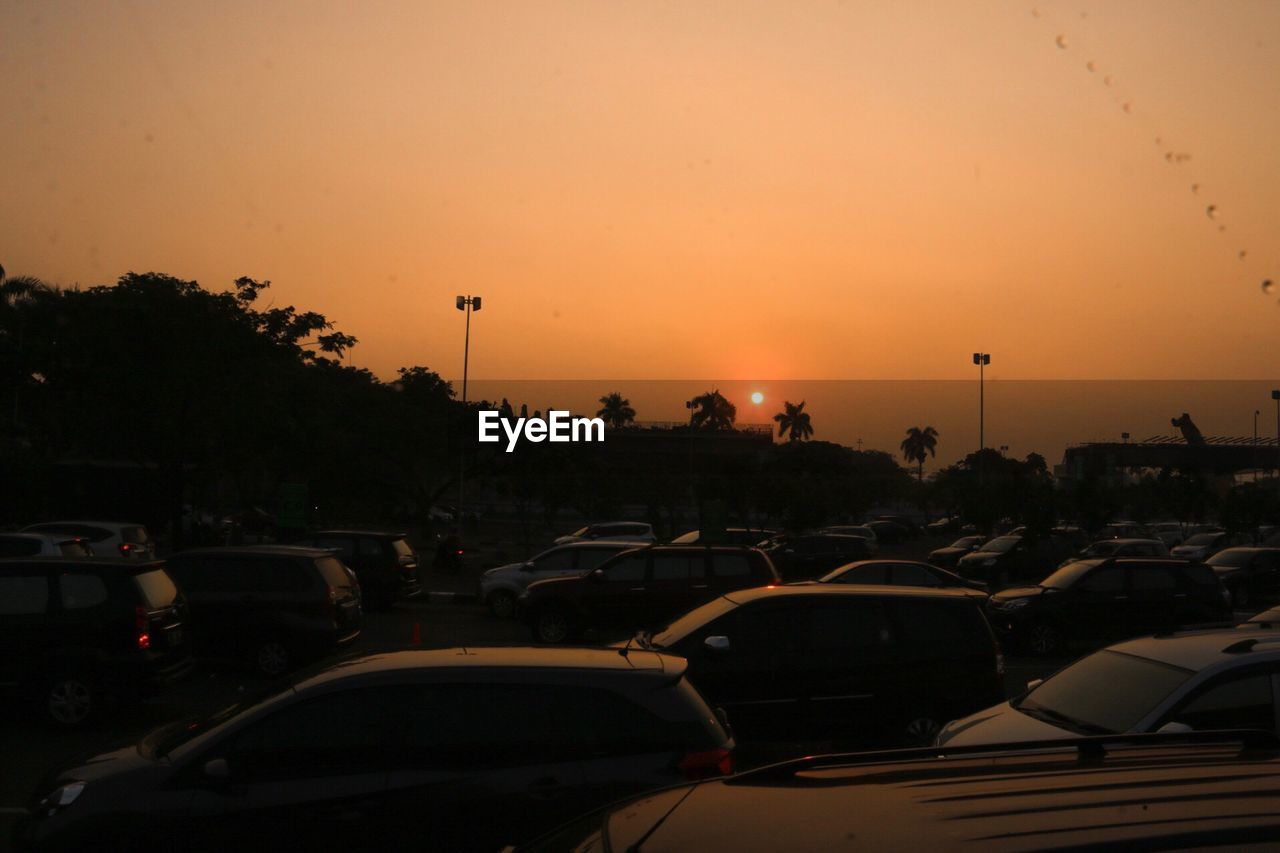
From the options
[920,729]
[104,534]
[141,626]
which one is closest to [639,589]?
[141,626]

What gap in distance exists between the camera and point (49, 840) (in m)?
5.46

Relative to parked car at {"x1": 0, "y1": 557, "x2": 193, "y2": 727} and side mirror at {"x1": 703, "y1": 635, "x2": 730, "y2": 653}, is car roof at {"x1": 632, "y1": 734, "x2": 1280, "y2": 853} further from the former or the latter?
parked car at {"x1": 0, "y1": 557, "x2": 193, "y2": 727}

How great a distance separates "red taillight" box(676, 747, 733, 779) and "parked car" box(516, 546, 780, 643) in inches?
497

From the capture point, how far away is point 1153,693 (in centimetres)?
766

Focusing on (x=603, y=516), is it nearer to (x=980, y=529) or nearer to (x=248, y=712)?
(x=980, y=529)

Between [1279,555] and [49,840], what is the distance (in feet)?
101

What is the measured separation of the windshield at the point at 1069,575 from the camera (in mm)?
19192

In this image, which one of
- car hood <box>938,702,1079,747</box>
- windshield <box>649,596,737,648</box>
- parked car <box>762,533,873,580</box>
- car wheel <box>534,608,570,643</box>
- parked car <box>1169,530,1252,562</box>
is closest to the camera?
car hood <box>938,702,1079,747</box>

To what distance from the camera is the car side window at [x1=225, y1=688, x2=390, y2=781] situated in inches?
221

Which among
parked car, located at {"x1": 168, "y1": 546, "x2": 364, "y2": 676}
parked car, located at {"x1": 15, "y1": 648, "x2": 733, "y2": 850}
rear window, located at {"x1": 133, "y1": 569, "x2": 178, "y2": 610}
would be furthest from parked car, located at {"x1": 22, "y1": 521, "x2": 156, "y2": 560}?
parked car, located at {"x1": 15, "y1": 648, "x2": 733, "y2": 850}

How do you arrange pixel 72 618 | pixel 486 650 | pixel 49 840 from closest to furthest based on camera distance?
1. pixel 49 840
2. pixel 486 650
3. pixel 72 618

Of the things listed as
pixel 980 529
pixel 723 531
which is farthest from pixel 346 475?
pixel 980 529

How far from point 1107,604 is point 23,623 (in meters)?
16.4

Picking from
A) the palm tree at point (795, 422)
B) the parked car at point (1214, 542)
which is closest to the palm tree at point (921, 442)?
the palm tree at point (795, 422)
